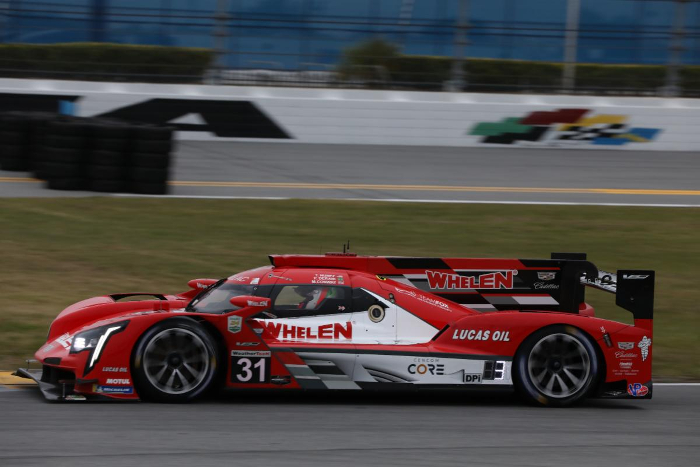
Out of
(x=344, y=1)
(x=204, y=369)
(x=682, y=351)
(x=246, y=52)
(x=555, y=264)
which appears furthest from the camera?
(x=344, y=1)

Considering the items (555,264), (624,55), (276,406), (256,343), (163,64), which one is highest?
(624,55)

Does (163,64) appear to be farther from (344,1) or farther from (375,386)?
(375,386)

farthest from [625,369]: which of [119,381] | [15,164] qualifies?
[15,164]

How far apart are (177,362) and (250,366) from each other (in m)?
0.52

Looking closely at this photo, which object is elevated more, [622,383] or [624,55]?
[624,55]

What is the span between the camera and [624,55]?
97.8 feet

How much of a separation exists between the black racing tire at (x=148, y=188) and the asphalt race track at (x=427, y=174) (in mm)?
612

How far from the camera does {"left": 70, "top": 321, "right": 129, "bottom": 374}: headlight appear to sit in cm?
686

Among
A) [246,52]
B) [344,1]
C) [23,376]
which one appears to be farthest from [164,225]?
[344,1]

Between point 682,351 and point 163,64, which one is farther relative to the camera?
point 163,64

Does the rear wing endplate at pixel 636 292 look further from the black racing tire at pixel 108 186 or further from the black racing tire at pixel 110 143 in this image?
the black racing tire at pixel 108 186

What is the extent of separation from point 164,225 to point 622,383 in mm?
9278

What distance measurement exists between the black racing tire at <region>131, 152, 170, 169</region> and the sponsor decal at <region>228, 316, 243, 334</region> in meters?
10.1

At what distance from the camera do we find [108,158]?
16.6 metres
